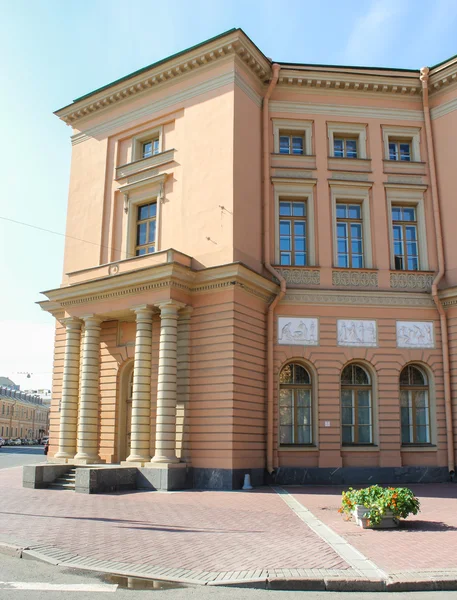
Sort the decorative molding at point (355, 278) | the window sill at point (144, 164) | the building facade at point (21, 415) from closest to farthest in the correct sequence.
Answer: the decorative molding at point (355, 278)
the window sill at point (144, 164)
the building facade at point (21, 415)

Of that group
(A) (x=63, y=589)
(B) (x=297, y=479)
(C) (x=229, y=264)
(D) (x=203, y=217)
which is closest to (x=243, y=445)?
(B) (x=297, y=479)

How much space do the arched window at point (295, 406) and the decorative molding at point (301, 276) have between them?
2.95 m

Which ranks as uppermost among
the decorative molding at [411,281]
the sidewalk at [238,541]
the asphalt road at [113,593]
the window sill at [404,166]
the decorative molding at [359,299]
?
the window sill at [404,166]

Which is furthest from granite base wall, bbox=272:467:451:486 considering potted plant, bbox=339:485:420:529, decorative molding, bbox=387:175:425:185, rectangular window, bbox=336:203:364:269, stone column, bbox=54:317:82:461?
decorative molding, bbox=387:175:425:185

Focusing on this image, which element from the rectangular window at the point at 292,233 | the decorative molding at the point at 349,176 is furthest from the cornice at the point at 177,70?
the rectangular window at the point at 292,233

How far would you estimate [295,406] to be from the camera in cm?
2022

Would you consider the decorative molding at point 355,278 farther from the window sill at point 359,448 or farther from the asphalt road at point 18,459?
the asphalt road at point 18,459

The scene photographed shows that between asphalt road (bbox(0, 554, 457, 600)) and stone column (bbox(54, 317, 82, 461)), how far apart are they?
13.6 m

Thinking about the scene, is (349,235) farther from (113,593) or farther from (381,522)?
(113,593)

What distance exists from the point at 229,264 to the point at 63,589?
12.5 m

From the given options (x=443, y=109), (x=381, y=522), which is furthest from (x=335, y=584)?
(x=443, y=109)

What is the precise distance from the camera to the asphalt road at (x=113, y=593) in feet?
21.9

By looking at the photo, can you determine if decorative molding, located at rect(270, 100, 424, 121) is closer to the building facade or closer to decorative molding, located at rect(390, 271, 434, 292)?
decorative molding, located at rect(390, 271, 434, 292)

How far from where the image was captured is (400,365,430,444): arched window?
2058 centimetres
